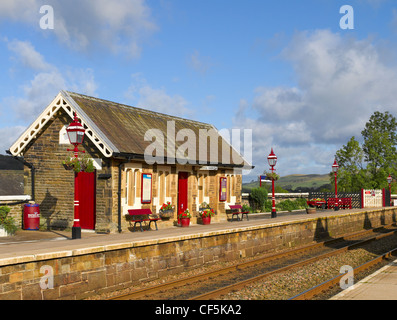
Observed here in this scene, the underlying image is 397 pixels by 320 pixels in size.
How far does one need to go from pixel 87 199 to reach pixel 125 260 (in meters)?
7.26

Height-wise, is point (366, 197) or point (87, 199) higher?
point (87, 199)

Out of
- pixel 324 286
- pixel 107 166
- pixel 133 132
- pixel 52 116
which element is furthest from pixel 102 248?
pixel 133 132

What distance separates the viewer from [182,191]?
22828mm

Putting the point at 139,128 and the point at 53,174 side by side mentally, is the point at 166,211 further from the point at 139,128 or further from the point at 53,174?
the point at 53,174

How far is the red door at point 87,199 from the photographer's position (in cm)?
1869

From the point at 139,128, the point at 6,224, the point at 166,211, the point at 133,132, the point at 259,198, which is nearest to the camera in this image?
the point at 6,224

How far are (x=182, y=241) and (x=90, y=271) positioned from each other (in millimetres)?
3798

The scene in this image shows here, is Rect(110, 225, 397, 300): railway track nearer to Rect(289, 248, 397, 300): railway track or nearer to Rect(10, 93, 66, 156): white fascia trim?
Rect(289, 248, 397, 300): railway track

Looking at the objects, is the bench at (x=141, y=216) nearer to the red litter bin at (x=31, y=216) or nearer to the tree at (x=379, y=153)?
the red litter bin at (x=31, y=216)

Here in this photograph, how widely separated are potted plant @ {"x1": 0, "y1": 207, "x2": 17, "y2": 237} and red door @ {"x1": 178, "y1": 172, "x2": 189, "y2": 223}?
26.3ft

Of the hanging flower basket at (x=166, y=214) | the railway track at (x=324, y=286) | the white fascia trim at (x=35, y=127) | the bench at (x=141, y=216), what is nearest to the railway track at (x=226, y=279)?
the railway track at (x=324, y=286)

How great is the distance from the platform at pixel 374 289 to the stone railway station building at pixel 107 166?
991cm
